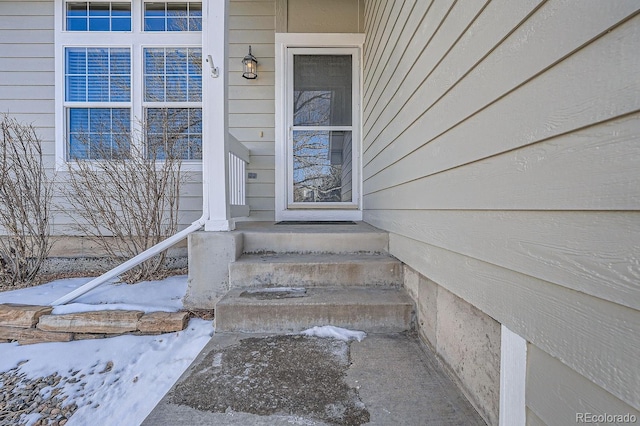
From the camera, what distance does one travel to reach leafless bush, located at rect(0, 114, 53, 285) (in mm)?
3211

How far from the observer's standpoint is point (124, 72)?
384 centimetres

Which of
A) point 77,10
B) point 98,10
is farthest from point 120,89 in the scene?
point 77,10

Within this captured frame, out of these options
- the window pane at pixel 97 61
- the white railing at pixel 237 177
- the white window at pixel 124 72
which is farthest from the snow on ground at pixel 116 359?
the window pane at pixel 97 61

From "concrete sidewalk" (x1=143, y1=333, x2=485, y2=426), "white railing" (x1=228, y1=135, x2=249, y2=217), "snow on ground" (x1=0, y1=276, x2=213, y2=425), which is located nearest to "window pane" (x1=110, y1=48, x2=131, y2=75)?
"white railing" (x1=228, y1=135, x2=249, y2=217)

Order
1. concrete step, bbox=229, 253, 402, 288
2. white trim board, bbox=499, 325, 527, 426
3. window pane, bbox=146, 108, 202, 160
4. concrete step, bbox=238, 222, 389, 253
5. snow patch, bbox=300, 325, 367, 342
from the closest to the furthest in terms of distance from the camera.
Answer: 1. white trim board, bbox=499, 325, 527, 426
2. snow patch, bbox=300, 325, 367, 342
3. concrete step, bbox=229, 253, 402, 288
4. concrete step, bbox=238, 222, 389, 253
5. window pane, bbox=146, 108, 202, 160

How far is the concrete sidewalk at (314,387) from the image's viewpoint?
3.84 feet

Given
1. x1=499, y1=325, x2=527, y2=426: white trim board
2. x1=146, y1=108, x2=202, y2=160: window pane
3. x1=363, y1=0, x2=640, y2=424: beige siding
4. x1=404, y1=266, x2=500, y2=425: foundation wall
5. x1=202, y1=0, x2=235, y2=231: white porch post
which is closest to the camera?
x1=363, y1=0, x2=640, y2=424: beige siding

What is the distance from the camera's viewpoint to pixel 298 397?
1.29 metres

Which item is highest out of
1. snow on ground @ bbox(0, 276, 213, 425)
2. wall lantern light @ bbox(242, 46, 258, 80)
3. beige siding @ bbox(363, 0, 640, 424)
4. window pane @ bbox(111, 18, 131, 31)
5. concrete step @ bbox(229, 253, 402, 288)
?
window pane @ bbox(111, 18, 131, 31)

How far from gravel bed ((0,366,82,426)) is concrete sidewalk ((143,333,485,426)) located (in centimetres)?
82

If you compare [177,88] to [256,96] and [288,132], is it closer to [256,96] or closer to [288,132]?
[256,96]

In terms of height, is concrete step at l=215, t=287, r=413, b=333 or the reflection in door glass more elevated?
the reflection in door glass

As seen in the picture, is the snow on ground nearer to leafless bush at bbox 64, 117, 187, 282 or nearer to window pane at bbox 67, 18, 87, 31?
leafless bush at bbox 64, 117, 187, 282

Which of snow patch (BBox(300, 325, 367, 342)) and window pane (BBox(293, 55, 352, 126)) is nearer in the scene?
snow patch (BBox(300, 325, 367, 342))
